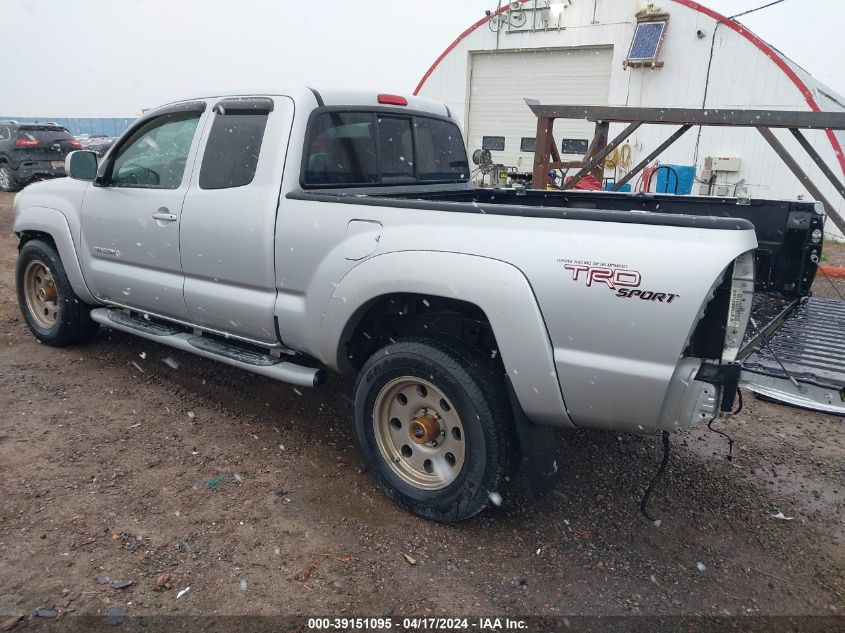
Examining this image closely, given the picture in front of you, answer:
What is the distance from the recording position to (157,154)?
4.34 m

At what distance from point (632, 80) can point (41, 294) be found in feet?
48.8

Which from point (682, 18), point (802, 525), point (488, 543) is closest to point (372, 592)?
point (488, 543)

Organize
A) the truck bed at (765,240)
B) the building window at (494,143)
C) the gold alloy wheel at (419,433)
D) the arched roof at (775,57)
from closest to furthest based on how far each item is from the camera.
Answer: the truck bed at (765,240)
the gold alloy wheel at (419,433)
the arched roof at (775,57)
the building window at (494,143)

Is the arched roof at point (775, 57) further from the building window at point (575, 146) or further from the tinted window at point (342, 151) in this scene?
the tinted window at point (342, 151)

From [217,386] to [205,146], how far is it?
1771 millimetres

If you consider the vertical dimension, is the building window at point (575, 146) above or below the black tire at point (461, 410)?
above

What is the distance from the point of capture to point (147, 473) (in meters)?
3.48

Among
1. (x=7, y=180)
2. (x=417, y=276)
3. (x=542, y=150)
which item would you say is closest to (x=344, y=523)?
(x=417, y=276)

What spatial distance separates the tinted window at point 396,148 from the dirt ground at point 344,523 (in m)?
1.66

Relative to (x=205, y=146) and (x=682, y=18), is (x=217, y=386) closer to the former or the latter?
(x=205, y=146)

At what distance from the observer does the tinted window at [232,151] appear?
3686mm

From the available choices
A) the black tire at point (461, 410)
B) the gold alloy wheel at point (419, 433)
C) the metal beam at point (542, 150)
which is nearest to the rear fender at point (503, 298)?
the black tire at point (461, 410)

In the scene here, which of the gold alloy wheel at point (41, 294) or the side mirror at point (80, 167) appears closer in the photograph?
the side mirror at point (80, 167)

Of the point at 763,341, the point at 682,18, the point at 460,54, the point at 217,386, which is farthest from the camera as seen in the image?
the point at 460,54
